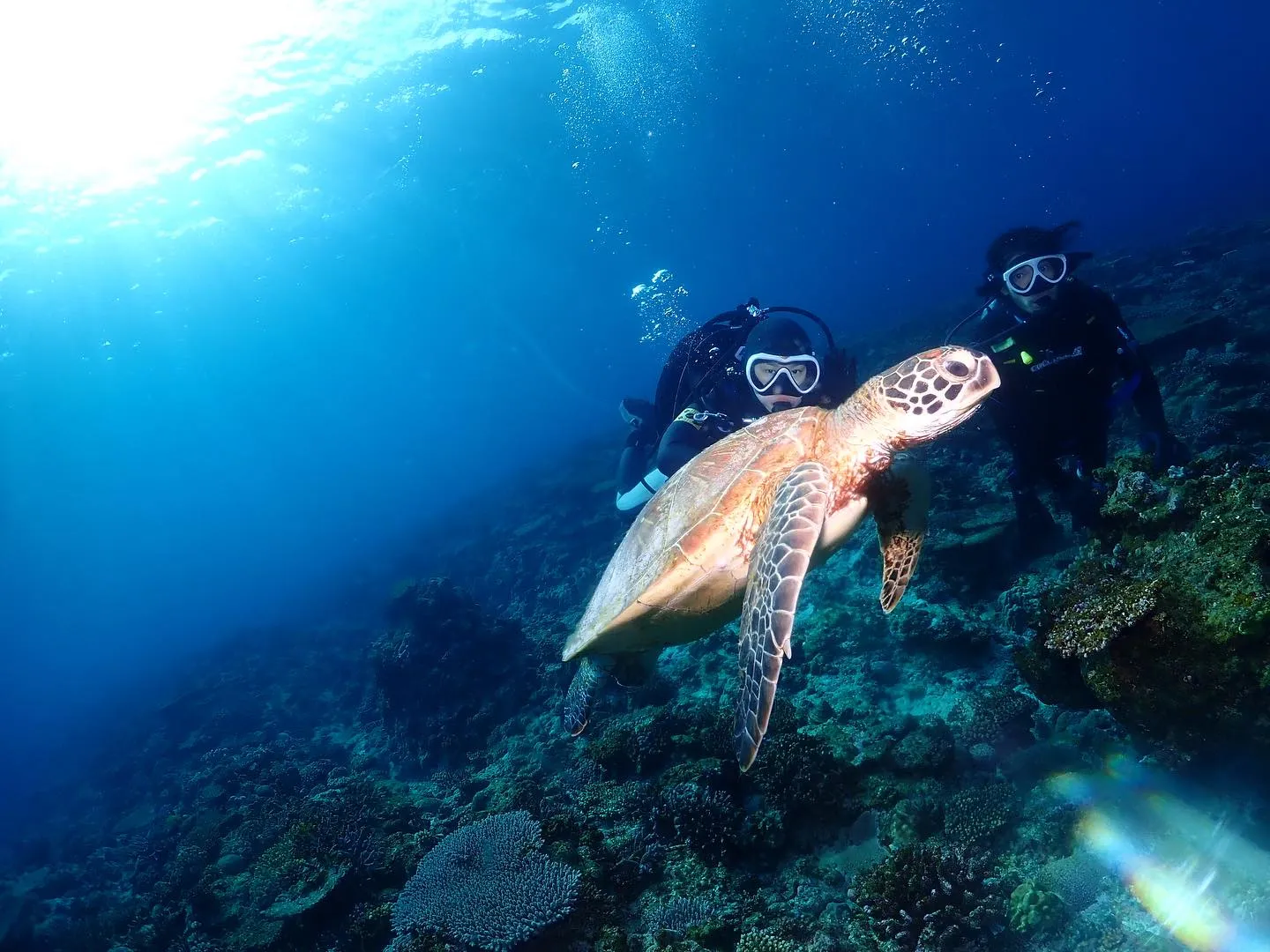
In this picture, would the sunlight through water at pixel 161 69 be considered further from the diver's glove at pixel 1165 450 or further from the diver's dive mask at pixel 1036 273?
the diver's glove at pixel 1165 450

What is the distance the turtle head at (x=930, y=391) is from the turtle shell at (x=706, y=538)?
0.48 m

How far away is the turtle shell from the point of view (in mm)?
3512

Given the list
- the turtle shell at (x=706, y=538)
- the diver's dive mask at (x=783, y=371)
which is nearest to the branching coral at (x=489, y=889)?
the turtle shell at (x=706, y=538)

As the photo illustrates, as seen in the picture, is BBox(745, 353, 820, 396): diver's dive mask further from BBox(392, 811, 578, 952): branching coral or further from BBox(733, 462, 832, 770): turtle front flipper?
BBox(392, 811, 578, 952): branching coral

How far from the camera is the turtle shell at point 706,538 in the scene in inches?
138

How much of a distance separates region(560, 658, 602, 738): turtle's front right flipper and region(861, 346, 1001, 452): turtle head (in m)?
3.02

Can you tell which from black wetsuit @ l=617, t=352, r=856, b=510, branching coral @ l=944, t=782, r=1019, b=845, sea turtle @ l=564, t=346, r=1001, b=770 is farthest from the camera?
black wetsuit @ l=617, t=352, r=856, b=510

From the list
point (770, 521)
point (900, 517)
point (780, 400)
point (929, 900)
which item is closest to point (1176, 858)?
point (929, 900)

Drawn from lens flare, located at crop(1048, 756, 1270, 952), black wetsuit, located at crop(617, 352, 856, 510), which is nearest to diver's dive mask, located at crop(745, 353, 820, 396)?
black wetsuit, located at crop(617, 352, 856, 510)

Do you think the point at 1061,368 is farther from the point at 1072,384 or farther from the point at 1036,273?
the point at 1036,273

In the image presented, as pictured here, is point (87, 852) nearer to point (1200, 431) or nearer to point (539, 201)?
point (1200, 431)

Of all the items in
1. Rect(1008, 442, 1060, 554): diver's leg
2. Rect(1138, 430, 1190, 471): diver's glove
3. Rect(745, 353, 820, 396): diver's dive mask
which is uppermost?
Rect(745, 353, 820, 396): diver's dive mask

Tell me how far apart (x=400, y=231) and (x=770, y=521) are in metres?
47.6

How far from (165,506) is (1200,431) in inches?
5534
